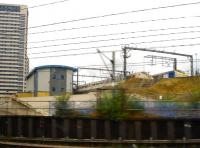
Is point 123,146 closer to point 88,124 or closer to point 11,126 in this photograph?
point 88,124

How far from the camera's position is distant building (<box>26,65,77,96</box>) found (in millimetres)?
71688

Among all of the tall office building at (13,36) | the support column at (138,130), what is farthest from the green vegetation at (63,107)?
the tall office building at (13,36)

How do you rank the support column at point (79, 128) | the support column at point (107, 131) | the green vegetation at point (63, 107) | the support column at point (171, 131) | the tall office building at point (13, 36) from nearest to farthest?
1. the tall office building at point (13, 36)
2. the support column at point (171, 131)
3. the support column at point (107, 131)
4. the support column at point (79, 128)
5. the green vegetation at point (63, 107)

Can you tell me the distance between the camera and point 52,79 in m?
73.5

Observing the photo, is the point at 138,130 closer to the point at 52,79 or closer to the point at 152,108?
the point at 152,108

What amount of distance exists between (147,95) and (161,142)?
794 inches

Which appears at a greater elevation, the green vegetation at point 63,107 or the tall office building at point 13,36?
the tall office building at point 13,36

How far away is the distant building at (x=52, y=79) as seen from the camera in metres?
71.7

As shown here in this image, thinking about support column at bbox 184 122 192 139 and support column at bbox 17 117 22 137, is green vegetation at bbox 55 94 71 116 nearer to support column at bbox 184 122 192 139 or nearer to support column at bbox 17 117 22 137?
support column at bbox 17 117 22 137

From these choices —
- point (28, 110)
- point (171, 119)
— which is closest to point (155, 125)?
point (171, 119)

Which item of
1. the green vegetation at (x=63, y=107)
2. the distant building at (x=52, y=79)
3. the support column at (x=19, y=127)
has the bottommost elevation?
the support column at (x=19, y=127)

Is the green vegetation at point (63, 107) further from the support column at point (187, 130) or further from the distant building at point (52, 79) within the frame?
the distant building at point (52, 79)

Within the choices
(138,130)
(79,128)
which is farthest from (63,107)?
(138,130)

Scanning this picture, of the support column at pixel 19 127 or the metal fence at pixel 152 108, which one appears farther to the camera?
the metal fence at pixel 152 108
